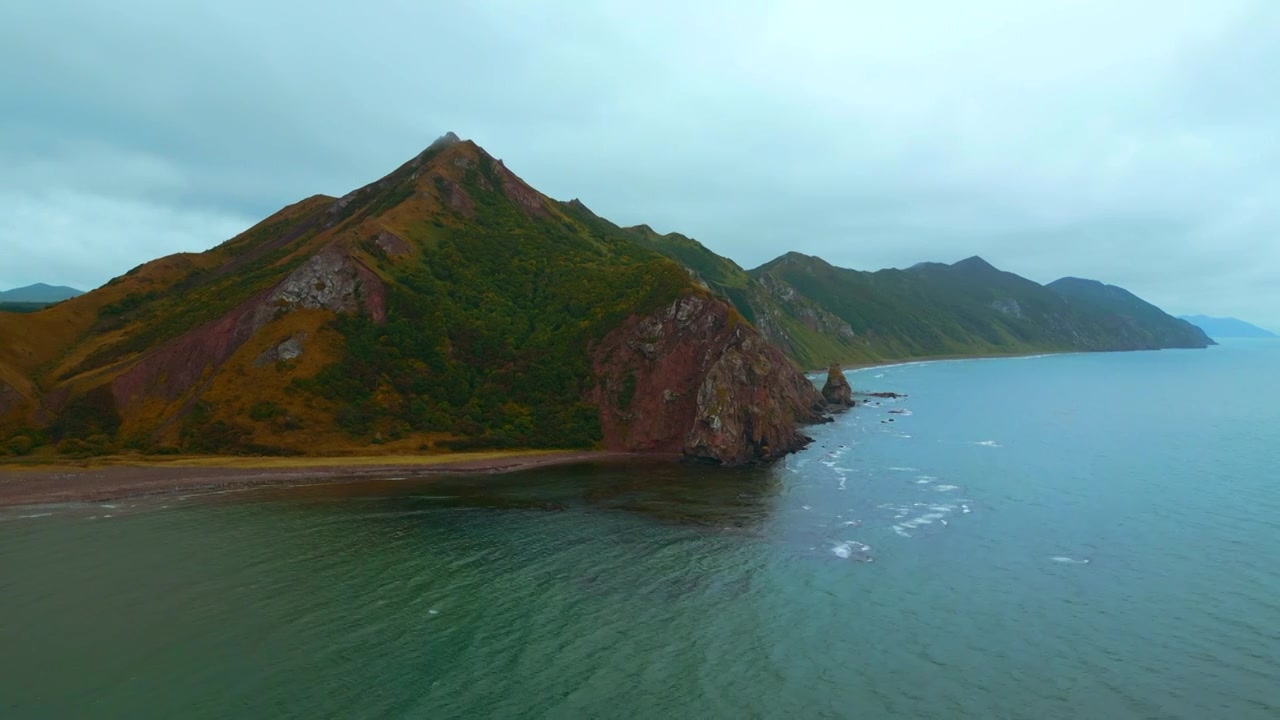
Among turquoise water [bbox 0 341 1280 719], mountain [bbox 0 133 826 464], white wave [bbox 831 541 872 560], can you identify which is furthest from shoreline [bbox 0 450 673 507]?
white wave [bbox 831 541 872 560]

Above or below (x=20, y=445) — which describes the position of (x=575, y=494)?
below

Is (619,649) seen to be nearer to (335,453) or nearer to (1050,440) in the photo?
(335,453)

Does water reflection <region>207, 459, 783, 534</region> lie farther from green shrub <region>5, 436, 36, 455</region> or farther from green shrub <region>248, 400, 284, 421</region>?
green shrub <region>5, 436, 36, 455</region>

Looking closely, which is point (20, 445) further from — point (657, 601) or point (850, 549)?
point (850, 549)

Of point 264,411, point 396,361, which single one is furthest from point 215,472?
point 396,361

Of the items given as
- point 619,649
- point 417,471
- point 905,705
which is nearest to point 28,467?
point 417,471

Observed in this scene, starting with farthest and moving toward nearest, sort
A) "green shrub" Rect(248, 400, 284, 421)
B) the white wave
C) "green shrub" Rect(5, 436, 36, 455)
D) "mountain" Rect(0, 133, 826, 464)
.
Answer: "mountain" Rect(0, 133, 826, 464)
"green shrub" Rect(248, 400, 284, 421)
"green shrub" Rect(5, 436, 36, 455)
the white wave

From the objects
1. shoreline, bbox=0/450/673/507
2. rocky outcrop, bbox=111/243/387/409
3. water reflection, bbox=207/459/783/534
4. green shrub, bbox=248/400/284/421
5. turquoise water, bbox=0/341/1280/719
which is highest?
rocky outcrop, bbox=111/243/387/409
